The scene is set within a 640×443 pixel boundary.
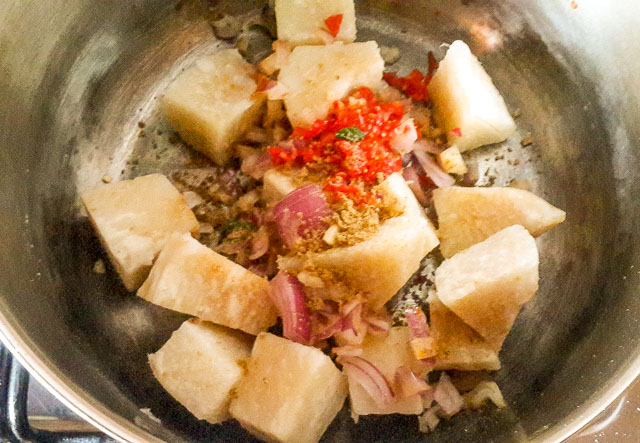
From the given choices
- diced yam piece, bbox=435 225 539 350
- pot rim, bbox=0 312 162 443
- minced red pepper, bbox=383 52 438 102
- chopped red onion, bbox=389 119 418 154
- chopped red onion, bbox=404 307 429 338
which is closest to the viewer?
pot rim, bbox=0 312 162 443

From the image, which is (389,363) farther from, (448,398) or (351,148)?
(351,148)

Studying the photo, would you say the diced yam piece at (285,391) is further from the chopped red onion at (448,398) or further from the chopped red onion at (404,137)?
the chopped red onion at (404,137)

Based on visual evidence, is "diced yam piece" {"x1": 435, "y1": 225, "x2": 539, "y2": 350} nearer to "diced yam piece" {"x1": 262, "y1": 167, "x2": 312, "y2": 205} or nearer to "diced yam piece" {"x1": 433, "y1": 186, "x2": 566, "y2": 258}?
"diced yam piece" {"x1": 433, "y1": 186, "x2": 566, "y2": 258}

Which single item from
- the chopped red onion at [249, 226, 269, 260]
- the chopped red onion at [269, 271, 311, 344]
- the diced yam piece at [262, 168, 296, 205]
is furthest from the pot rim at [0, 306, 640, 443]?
the diced yam piece at [262, 168, 296, 205]

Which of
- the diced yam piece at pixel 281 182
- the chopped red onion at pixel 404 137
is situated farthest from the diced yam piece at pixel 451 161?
the diced yam piece at pixel 281 182

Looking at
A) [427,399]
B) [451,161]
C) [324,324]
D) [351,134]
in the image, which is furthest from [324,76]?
[427,399]

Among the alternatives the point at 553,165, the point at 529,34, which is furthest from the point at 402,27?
the point at 553,165
